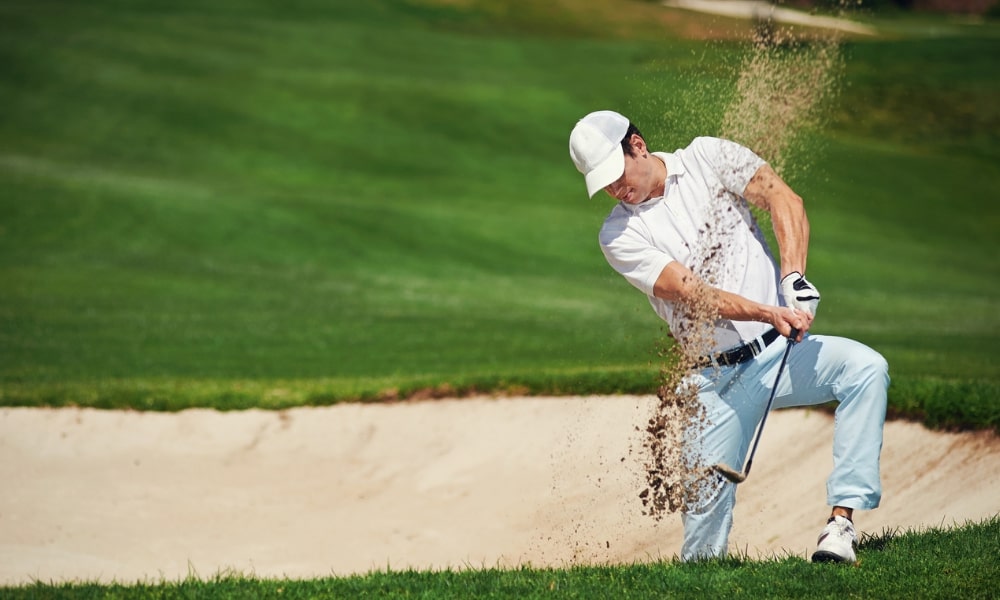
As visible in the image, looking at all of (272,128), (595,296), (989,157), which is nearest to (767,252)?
(595,296)

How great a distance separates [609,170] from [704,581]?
7.30 ft

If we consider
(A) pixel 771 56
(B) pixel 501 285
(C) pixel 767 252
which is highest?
(A) pixel 771 56

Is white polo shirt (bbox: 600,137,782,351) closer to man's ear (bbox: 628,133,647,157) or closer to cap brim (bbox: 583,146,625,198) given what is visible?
man's ear (bbox: 628,133,647,157)

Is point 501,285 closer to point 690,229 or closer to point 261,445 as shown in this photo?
point 261,445

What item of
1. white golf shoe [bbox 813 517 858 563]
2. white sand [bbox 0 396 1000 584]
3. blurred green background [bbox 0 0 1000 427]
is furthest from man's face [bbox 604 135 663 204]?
blurred green background [bbox 0 0 1000 427]

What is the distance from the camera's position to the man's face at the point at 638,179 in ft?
20.3

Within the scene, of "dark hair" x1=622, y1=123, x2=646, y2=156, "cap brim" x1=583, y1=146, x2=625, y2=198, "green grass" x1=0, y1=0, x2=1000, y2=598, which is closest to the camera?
"cap brim" x1=583, y1=146, x2=625, y2=198

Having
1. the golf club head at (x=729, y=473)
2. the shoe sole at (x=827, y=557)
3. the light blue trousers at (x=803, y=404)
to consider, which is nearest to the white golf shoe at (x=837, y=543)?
the shoe sole at (x=827, y=557)

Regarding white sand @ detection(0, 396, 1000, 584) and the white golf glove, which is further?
white sand @ detection(0, 396, 1000, 584)

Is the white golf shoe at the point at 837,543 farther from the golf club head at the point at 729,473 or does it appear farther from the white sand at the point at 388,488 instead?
the white sand at the point at 388,488

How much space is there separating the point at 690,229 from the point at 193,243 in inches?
625

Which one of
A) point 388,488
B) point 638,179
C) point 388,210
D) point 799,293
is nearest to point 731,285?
point 799,293

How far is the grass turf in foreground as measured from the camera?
18.7ft

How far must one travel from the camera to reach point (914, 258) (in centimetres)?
2336
